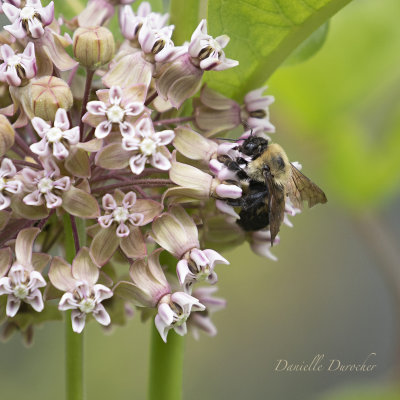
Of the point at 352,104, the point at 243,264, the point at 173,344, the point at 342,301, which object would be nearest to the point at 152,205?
the point at 173,344

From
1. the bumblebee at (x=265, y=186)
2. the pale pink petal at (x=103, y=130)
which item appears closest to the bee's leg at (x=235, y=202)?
the bumblebee at (x=265, y=186)

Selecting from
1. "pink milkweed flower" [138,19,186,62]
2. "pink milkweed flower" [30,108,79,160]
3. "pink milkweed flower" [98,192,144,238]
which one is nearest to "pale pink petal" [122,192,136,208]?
"pink milkweed flower" [98,192,144,238]

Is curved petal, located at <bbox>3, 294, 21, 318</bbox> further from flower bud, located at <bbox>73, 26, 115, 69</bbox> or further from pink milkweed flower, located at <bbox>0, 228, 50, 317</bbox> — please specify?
flower bud, located at <bbox>73, 26, 115, 69</bbox>

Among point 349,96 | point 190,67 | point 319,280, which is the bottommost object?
point 319,280

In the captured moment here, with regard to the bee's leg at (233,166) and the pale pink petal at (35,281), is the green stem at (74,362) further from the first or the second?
the bee's leg at (233,166)

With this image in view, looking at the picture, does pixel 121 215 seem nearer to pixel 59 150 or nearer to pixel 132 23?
pixel 59 150

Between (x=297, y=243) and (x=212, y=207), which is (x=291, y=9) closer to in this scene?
(x=212, y=207)

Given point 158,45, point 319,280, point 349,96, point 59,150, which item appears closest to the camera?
point 59,150

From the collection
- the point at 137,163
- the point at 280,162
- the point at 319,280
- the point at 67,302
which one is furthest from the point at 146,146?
the point at 319,280
